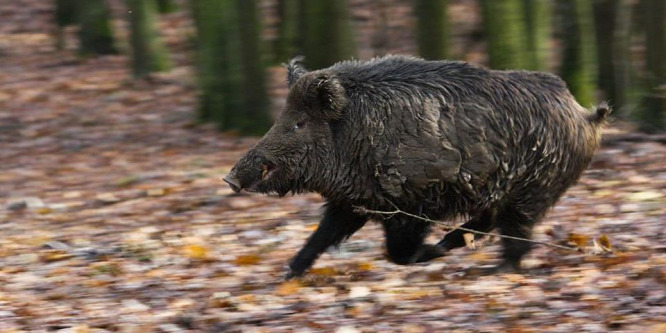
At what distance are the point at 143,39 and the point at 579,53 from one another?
823cm

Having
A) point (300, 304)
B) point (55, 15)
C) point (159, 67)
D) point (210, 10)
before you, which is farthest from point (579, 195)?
point (55, 15)

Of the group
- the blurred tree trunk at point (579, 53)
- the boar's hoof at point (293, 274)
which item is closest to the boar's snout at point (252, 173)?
the boar's hoof at point (293, 274)

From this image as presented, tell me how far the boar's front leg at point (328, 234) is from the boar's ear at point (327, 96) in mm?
715

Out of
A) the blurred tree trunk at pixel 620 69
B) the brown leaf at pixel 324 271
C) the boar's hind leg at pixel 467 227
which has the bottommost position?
the brown leaf at pixel 324 271

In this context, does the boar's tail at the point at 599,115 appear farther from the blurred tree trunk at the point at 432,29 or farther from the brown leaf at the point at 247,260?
the blurred tree trunk at the point at 432,29

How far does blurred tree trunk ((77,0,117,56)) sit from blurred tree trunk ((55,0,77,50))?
3.20ft

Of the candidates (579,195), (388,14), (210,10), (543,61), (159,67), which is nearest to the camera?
(579,195)

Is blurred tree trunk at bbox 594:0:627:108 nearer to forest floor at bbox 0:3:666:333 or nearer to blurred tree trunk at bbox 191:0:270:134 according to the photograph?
forest floor at bbox 0:3:666:333

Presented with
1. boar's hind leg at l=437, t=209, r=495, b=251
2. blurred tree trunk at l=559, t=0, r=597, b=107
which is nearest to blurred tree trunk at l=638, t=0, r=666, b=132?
blurred tree trunk at l=559, t=0, r=597, b=107

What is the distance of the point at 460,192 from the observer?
7.39m

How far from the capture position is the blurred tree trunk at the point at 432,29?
39.8 feet

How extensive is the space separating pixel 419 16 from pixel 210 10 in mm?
3501

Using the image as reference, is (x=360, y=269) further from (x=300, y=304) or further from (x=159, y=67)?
(x=159, y=67)

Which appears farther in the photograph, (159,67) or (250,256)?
(159,67)
